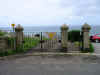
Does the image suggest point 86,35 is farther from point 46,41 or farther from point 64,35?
point 46,41

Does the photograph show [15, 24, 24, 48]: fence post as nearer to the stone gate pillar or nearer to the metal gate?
the metal gate

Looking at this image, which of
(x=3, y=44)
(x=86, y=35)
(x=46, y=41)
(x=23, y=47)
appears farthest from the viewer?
(x=46, y=41)

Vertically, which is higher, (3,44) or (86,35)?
(86,35)

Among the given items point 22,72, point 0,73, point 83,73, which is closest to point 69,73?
point 83,73

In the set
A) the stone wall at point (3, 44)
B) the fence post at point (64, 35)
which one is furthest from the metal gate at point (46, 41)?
the stone wall at point (3, 44)

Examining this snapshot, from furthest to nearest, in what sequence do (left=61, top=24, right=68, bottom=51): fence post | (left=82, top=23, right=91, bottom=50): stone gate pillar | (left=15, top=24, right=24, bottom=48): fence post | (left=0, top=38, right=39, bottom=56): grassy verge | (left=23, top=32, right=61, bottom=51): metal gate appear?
(left=23, top=32, right=61, bottom=51): metal gate
(left=15, top=24, right=24, bottom=48): fence post
(left=61, top=24, right=68, bottom=51): fence post
(left=82, top=23, right=91, bottom=50): stone gate pillar
(left=0, top=38, right=39, bottom=56): grassy verge

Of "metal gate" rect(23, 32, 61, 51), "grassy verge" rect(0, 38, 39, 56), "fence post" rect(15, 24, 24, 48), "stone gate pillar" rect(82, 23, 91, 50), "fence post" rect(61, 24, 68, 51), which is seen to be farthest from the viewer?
"metal gate" rect(23, 32, 61, 51)

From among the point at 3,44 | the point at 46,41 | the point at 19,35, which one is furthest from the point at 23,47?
the point at 46,41

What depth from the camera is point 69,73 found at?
5344mm

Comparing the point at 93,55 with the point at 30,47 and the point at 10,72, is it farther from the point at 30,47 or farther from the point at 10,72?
the point at 10,72

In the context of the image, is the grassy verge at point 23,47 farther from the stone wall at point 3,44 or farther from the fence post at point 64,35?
the fence post at point 64,35

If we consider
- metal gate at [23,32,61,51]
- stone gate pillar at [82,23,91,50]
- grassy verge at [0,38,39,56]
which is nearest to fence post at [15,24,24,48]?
grassy verge at [0,38,39,56]

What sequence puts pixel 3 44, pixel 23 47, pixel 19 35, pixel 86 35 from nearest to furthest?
pixel 3 44 < pixel 86 35 < pixel 19 35 < pixel 23 47

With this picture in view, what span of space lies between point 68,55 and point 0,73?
454 cm
